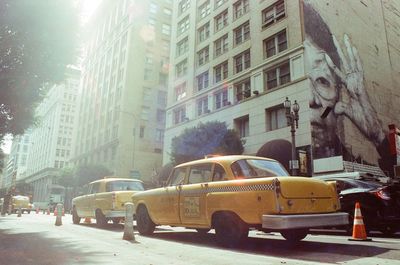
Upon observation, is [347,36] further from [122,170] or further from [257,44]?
[122,170]

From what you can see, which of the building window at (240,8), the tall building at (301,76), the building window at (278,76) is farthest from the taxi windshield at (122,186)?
the building window at (240,8)

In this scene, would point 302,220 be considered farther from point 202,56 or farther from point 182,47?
point 182,47

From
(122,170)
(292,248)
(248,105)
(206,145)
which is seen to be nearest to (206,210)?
(292,248)

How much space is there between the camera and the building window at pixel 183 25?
135 feet

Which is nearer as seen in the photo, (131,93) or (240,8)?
(240,8)

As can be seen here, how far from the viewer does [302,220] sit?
18.2ft

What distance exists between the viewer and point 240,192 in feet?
19.9

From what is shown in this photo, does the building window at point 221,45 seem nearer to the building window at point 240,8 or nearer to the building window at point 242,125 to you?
the building window at point 240,8

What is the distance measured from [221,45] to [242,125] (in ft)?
31.6

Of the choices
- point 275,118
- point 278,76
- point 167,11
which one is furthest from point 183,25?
point 275,118

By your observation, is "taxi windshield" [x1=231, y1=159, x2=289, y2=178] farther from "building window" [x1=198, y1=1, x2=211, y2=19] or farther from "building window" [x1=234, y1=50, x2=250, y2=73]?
"building window" [x1=198, y1=1, x2=211, y2=19]

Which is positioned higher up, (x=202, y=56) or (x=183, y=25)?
(x=183, y=25)

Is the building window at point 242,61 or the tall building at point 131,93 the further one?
the tall building at point 131,93

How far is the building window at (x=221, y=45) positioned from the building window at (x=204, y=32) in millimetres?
2284
